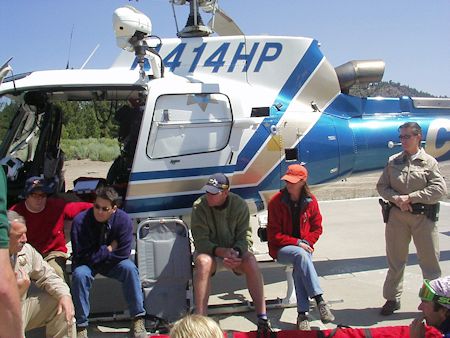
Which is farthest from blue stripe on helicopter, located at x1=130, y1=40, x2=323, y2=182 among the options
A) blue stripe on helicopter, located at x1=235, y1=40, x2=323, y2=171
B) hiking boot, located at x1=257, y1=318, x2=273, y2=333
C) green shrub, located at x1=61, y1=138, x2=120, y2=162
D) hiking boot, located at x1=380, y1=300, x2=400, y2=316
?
green shrub, located at x1=61, y1=138, x2=120, y2=162

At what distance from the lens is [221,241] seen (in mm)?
4211

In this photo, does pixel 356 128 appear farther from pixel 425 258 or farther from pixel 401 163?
pixel 425 258

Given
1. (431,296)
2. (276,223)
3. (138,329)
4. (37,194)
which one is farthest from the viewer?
(276,223)

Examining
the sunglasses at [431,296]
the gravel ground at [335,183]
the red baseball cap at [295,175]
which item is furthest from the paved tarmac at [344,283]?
the sunglasses at [431,296]

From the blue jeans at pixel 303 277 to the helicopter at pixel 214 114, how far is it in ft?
3.25

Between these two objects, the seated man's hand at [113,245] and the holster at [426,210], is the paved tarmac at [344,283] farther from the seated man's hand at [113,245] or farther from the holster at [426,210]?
the holster at [426,210]

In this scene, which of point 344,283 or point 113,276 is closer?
point 113,276

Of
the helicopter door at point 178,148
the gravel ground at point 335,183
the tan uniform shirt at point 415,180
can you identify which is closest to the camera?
the tan uniform shirt at point 415,180

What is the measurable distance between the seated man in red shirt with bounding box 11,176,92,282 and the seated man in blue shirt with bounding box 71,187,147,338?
220 mm

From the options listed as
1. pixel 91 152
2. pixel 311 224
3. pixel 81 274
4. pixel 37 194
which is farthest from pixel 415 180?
pixel 91 152

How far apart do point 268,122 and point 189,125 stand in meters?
0.83

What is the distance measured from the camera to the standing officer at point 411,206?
13.4 ft

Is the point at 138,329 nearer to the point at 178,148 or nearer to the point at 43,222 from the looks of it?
the point at 43,222

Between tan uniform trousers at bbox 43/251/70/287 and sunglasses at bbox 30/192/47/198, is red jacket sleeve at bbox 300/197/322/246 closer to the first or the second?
tan uniform trousers at bbox 43/251/70/287
